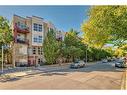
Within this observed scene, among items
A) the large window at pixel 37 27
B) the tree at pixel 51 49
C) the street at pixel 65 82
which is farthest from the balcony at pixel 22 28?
the street at pixel 65 82

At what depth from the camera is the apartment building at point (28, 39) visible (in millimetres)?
42156

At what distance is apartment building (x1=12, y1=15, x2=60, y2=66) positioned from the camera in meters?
42.2

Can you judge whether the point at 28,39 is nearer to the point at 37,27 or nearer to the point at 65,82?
the point at 37,27

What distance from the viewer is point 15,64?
40.7 m

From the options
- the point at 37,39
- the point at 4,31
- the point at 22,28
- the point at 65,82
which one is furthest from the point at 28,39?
the point at 65,82

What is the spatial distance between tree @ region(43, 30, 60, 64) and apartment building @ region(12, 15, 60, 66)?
2688mm

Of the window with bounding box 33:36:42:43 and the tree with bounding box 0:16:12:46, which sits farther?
the window with bounding box 33:36:42:43

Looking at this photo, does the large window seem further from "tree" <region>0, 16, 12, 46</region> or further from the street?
the street

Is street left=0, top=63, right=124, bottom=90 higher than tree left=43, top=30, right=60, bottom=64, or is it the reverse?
tree left=43, top=30, right=60, bottom=64

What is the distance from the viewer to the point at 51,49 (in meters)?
43.6

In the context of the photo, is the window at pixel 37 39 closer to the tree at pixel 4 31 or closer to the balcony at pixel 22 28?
the balcony at pixel 22 28

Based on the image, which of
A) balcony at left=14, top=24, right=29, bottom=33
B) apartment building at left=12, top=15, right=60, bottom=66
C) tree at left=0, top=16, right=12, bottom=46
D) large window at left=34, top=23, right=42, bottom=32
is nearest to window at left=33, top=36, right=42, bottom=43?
apartment building at left=12, top=15, right=60, bottom=66
